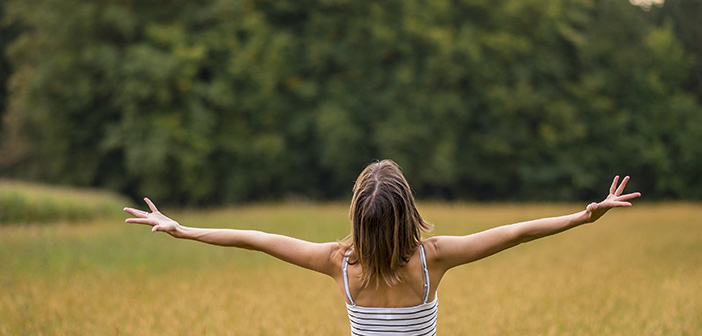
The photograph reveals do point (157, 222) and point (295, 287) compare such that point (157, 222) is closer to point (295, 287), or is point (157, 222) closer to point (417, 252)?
point (417, 252)

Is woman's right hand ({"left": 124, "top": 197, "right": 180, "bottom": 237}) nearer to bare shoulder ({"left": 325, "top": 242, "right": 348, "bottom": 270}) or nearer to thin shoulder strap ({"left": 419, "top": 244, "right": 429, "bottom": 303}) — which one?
bare shoulder ({"left": 325, "top": 242, "right": 348, "bottom": 270})

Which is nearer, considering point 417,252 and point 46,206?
point 417,252

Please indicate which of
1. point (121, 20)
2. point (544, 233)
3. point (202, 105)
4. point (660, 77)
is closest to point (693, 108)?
point (660, 77)

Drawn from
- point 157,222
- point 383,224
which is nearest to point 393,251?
point 383,224

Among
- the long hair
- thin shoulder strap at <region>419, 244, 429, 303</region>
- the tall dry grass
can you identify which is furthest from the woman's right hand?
the tall dry grass

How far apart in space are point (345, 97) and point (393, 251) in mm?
24529

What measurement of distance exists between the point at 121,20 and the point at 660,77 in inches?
892

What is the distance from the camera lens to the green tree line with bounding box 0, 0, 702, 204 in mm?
24594

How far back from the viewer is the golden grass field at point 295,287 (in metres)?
5.91

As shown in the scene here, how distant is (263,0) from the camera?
27531mm

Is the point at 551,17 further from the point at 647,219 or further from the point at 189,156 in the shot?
the point at 189,156

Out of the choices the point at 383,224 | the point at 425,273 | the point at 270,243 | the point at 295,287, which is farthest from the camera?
the point at 295,287

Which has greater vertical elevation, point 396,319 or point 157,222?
point 157,222

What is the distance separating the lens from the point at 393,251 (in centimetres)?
288
